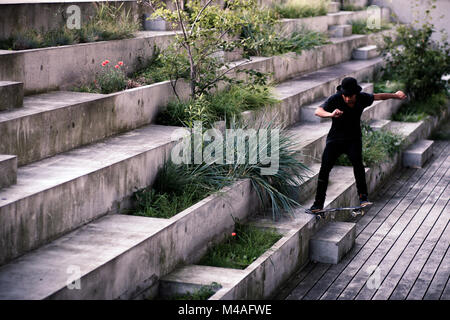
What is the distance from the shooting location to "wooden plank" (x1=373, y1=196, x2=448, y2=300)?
621 centimetres

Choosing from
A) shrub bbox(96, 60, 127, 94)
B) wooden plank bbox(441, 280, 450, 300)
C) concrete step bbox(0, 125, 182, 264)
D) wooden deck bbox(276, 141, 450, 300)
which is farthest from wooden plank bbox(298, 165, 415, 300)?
shrub bbox(96, 60, 127, 94)

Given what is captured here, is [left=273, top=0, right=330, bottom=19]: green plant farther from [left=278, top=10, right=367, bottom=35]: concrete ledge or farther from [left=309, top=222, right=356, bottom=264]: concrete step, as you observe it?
[left=309, top=222, right=356, bottom=264]: concrete step

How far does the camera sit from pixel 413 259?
6.95m

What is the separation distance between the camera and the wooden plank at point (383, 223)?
6.35 m

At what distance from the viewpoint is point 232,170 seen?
23.0 ft

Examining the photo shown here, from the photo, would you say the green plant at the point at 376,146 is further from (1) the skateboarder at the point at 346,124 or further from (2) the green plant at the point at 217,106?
(1) the skateboarder at the point at 346,124

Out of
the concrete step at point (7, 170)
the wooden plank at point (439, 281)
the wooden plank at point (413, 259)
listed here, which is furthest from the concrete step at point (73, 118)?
the wooden plank at point (439, 281)

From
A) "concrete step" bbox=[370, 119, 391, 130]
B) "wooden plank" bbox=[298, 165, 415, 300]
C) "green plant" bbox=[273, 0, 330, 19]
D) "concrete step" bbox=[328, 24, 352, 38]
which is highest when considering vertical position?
"green plant" bbox=[273, 0, 330, 19]

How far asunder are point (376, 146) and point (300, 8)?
4.98 meters

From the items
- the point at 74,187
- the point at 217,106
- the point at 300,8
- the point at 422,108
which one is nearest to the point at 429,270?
the point at 217,106

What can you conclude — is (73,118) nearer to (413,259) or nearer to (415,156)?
(413,259)

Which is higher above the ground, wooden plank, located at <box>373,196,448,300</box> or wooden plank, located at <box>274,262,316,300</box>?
wooden plank, located at <box>373,196,448,300</box>

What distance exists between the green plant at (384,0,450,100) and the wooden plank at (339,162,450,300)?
10.8ft

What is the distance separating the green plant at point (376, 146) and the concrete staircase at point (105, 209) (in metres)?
0.73
